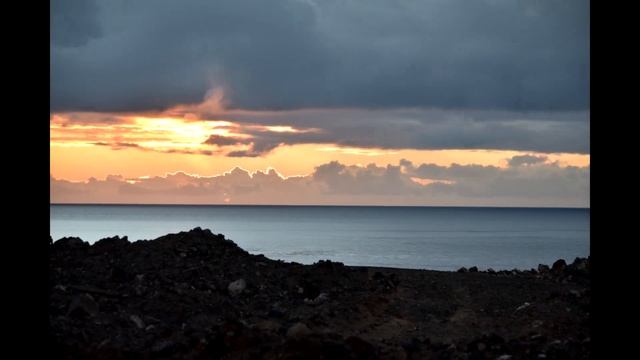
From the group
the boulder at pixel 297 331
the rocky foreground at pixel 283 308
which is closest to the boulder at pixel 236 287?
the rocky foreground at pixel 283 308

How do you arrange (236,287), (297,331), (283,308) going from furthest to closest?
(236,287)
(283,308)
(297,331)

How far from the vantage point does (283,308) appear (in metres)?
18.5

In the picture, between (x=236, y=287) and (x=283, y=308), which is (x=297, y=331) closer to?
(x=283, y=308)

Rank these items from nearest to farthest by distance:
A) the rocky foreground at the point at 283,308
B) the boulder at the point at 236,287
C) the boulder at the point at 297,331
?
the rocky foreground at the point at 283,308, the boulder at the point at 297,331, the boulder at the point at 236,287

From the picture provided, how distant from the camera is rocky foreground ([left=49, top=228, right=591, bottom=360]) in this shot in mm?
14531

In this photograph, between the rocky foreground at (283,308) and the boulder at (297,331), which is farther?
the boulder at (297,331)

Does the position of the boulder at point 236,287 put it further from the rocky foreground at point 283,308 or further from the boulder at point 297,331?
the boulder at point 297,331

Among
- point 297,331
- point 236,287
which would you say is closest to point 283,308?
point 236,287

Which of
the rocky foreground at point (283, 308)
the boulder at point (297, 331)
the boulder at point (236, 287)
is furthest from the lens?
the boulder at point (236, 287)

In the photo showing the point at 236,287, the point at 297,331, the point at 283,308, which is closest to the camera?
the point at 297,331

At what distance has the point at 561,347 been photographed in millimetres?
14734

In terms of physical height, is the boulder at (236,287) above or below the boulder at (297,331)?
above

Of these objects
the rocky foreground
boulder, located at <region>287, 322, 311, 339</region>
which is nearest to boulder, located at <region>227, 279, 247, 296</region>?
the rocky foreground

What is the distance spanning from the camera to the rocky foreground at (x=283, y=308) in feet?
47.7
